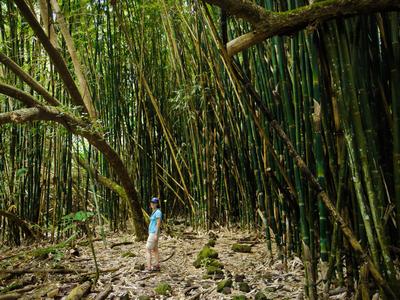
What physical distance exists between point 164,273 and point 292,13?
6.88 ft

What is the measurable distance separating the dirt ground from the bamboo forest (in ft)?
0.05

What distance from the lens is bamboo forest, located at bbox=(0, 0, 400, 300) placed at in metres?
1.35

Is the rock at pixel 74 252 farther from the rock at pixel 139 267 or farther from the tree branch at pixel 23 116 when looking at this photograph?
the tree branch at pixel 23 116

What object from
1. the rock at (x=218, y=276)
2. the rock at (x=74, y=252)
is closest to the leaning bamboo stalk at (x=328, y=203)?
the rock at (x=218, y=276)

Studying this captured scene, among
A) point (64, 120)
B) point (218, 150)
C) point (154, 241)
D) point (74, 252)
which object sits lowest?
point (74, 252)

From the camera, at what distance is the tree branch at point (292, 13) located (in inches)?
45.8

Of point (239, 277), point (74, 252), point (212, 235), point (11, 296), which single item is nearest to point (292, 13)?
point (239, 277)

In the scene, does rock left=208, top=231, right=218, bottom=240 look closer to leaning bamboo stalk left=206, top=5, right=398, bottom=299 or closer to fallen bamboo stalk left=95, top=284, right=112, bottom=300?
fallen bamboo stalk left=95, top=284, right=112, bottom=300

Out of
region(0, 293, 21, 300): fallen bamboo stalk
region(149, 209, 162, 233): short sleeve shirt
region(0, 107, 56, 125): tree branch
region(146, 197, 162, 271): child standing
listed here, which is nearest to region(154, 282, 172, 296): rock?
region(146, 197, 162, 271): child standing

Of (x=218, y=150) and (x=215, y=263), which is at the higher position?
(x=218, y=150)

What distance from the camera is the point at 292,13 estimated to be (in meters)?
1.28

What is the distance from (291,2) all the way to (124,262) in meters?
2.38

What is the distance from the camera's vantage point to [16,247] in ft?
13.2

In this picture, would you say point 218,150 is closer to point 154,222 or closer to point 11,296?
point 154,222
